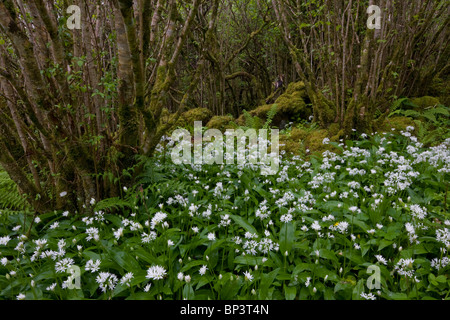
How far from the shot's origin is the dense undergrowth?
181 centimetres

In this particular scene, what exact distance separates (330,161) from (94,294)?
340 cm

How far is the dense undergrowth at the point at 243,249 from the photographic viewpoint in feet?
5.94

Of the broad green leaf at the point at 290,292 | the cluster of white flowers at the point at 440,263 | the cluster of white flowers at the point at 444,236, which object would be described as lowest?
the broad green leaf at the point at 290,292

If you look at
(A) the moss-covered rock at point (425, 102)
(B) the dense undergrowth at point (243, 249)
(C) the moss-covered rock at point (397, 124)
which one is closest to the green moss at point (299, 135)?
(C) the moss-covered rock at point (397, 124)

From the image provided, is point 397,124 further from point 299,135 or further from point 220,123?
point 220,123

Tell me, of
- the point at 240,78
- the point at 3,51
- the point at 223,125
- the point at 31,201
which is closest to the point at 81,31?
the point at 3,51

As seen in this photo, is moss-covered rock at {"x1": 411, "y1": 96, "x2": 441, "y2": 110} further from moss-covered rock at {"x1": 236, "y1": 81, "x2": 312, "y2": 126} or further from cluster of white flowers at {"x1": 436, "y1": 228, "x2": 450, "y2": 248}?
cluster of white flowers at {"x1": 436, "y1": 228, "x2": 450, "y2": 248}

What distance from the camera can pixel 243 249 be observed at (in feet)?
7.07

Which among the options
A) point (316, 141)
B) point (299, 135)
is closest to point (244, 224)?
point (316, 141)

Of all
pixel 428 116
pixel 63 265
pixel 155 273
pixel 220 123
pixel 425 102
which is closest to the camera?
pixel 155 273

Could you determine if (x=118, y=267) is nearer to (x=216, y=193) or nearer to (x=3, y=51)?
(x=216, y=193)

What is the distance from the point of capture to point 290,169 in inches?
151

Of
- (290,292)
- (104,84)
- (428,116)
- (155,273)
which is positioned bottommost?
(290,292)

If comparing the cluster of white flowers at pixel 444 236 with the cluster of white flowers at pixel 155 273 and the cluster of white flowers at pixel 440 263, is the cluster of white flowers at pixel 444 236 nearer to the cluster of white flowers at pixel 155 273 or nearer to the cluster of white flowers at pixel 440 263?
the cluster of white flowers at pixel 440 263
